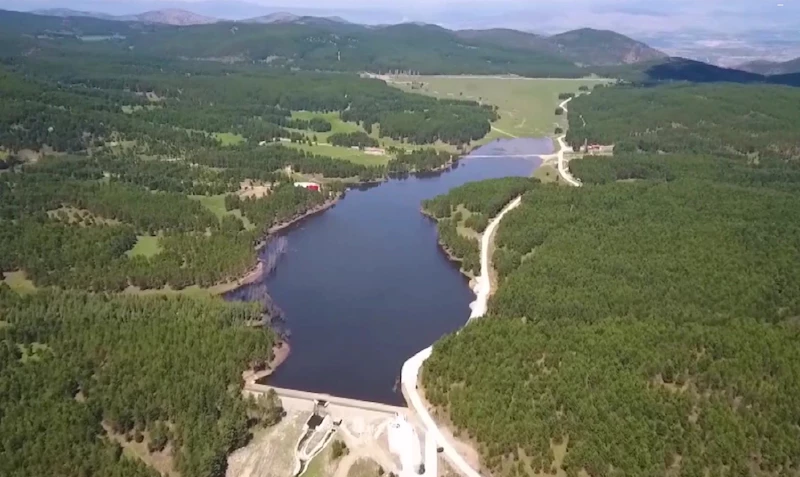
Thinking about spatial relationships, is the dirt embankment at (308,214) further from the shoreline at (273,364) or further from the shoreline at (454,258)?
the shoreline at (273,364)

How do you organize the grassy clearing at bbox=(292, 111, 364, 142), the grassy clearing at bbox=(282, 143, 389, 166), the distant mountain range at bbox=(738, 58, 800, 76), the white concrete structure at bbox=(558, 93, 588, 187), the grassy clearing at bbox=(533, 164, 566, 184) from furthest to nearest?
the distant mountain range at bbox=(738, 58, 800, 76) → the grassy clearing at bbox=(292, 111, 364, 142) → the grassy clearing at bbox=(282, 143, 389, 166) → the grassy clearing at bbox=(533, 164, 566, 184) → the white concrete structure at bbox=(558, 93, 588, 187)

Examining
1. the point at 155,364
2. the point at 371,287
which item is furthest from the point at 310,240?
the point at 155,364

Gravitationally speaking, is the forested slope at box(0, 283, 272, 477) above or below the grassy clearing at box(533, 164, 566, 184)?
below

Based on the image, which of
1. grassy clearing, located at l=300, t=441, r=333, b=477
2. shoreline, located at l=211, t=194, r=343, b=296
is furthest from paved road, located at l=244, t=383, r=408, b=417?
shoreline, located at l=211, t=194, r=343, b=296

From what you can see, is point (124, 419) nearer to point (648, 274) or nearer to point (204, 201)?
point (648, 274)

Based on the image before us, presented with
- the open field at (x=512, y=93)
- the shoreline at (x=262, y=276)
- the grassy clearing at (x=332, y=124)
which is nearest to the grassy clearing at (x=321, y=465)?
the shoreline at (x=262, y=276)

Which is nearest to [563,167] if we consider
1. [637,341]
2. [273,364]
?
[637,341]

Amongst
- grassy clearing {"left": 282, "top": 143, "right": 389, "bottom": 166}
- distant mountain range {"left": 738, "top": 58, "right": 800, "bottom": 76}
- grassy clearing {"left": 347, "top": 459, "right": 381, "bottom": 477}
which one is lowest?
grassy clearing {"left": 347, "top": 459, "right": 381, "bottom": 477}

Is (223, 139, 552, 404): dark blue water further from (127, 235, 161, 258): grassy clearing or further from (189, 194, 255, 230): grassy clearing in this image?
(127, 235, 161, 258): grassy clearing
